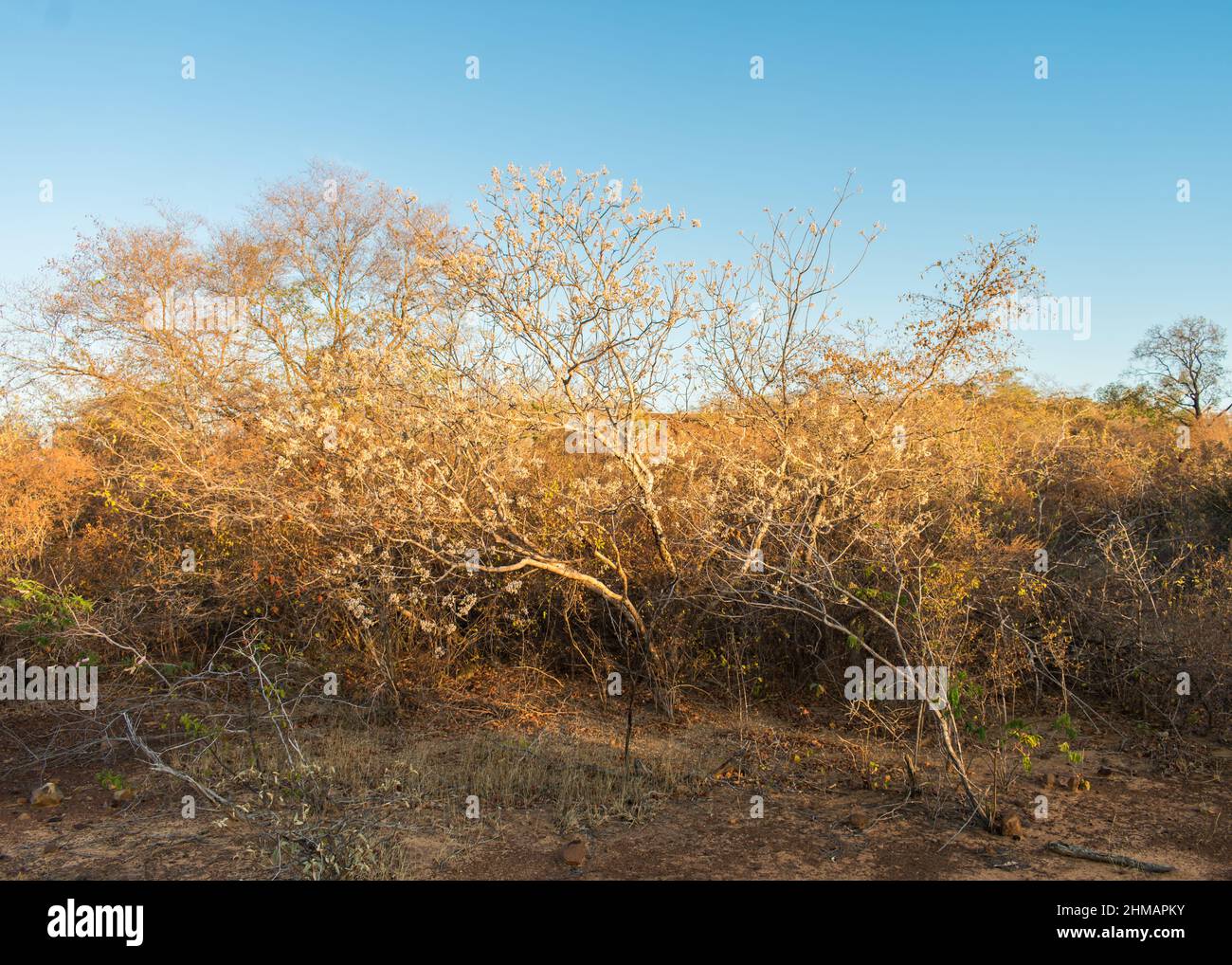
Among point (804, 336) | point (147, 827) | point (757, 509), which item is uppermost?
point (804, 336)

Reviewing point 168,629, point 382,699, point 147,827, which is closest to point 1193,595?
point 382,699

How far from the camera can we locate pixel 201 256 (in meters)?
17.4

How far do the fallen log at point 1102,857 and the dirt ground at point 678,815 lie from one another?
0.15 feet

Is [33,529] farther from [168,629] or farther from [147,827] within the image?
[147,827]

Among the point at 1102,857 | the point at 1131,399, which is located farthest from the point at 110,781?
the point at 1131,399

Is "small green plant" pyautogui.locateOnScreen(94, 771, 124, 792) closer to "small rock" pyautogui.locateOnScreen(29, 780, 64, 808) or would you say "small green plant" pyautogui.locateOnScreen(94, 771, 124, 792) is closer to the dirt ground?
the dirt ground

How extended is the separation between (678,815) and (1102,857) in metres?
2.29

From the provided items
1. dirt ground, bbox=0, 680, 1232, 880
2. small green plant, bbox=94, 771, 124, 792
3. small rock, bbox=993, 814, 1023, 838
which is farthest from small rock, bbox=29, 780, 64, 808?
small rock, bbox=993, 814, 1023, 838

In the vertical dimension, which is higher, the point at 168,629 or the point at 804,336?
the point at 804,336

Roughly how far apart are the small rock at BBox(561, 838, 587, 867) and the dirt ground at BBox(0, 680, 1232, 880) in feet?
0.15

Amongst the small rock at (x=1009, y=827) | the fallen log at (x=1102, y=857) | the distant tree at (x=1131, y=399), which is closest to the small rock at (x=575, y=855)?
the small rock at (x=1009, y=827)
